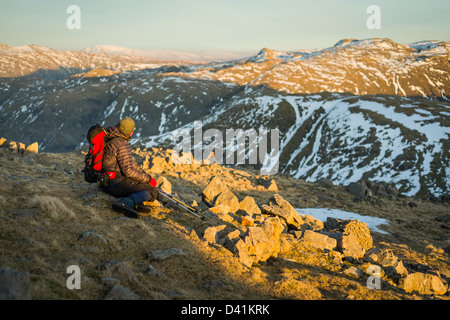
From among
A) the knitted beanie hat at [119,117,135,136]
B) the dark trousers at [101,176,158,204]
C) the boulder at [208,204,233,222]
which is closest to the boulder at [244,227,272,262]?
the boulder at [208,204,233,222]

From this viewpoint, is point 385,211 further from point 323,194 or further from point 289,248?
point 289,248

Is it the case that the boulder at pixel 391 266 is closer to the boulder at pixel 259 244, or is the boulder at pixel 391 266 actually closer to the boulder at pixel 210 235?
the boulder at pixel 259 244

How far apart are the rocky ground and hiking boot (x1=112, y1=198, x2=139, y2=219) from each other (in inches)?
9.2

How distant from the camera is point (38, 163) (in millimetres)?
17969

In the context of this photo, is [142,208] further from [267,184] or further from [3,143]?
[267,184]

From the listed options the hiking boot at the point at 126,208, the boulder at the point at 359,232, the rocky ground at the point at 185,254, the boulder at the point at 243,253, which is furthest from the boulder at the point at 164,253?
the boulder at the point at 359,232

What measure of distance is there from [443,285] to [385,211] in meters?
17.4

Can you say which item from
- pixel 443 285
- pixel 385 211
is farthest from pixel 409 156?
pixel 443 285

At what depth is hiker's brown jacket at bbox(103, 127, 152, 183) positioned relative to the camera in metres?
9.56

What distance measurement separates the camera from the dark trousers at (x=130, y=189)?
32.8ft

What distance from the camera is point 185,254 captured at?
782 cm

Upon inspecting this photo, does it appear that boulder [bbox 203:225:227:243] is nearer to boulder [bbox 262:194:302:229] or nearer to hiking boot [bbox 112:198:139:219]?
hiking boot [bbox 112:198:139:219]

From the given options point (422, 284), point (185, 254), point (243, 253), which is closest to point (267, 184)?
point (422, 284)

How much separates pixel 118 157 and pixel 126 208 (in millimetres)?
1772
